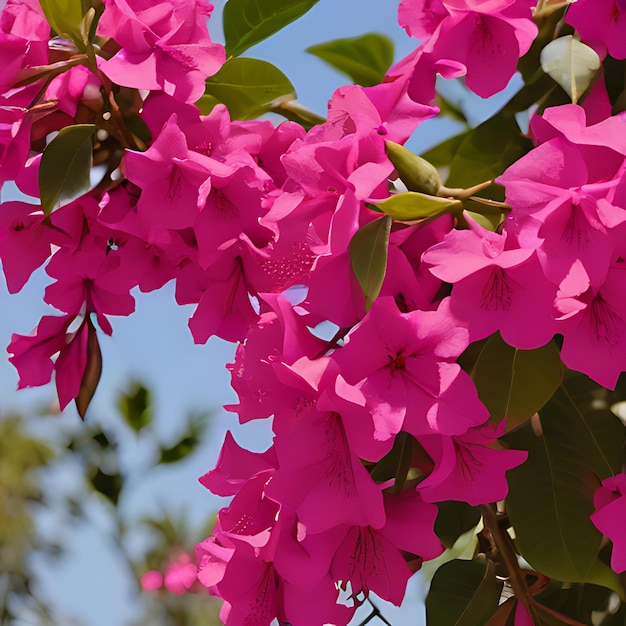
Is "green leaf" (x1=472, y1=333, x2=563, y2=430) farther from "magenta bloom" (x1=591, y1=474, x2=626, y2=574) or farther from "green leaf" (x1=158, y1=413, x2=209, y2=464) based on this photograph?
"green leaf" (x1=158, y1=413, x2=209, y2=464)

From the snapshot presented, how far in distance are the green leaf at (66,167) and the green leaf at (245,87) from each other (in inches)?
6.1

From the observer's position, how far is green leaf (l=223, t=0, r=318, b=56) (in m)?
0.73

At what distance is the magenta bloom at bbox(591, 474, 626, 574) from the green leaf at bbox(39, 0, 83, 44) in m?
0.49

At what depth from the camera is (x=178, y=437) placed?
1847mm

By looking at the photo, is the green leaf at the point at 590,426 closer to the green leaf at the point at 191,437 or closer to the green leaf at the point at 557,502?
the green leaf at the point at 557,502

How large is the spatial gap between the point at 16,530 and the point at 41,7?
21.0 feet

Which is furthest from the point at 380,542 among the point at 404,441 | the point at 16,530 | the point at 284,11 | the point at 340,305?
the point at 16,530

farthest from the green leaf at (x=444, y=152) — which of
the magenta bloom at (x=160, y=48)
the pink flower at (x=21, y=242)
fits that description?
the pink flower at (x=21, y=242)

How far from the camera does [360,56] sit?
814 millimetres

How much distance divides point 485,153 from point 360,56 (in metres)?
0.19

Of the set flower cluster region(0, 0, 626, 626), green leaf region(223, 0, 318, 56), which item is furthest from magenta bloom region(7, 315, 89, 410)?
green leaf region(223, 0, 318, 56)

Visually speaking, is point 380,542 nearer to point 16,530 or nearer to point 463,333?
point 463,333

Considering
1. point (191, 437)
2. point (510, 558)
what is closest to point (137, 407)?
point (191, 437)

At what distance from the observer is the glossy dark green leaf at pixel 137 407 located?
5.62ft
